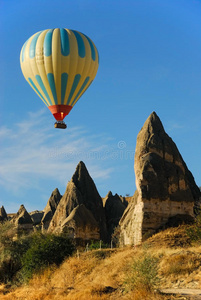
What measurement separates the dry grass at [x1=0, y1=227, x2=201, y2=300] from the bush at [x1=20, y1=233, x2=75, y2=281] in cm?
95

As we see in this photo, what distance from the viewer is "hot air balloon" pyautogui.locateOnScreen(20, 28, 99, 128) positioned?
3753cm

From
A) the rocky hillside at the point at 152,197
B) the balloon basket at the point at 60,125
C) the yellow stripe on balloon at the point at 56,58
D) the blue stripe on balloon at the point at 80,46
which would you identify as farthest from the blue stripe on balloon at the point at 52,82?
the rocky hillside at the point at 152,197

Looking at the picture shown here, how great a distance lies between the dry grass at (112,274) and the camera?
20.5 m

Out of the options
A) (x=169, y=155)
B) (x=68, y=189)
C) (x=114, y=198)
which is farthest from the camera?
(x=114, y=198)

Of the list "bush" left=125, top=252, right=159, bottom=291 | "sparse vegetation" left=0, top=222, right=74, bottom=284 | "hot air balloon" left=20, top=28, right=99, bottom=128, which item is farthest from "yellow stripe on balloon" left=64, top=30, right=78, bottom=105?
"bush" left=125, top=252, right=159, bottom=291

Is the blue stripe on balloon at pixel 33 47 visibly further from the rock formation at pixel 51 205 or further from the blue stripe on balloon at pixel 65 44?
the rock formation at pixel 51 205

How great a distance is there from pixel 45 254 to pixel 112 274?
6.84 m

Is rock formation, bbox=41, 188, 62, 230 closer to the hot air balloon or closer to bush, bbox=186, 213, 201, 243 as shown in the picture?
the hot air balloon

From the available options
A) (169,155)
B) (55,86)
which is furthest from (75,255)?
(55,86)

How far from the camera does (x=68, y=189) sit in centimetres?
4588

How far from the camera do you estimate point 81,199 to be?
146 ft

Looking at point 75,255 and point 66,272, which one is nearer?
point 66,272

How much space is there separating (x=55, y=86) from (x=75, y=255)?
530 inches

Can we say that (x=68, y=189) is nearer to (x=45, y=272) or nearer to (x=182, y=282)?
(x=45, y=272)
